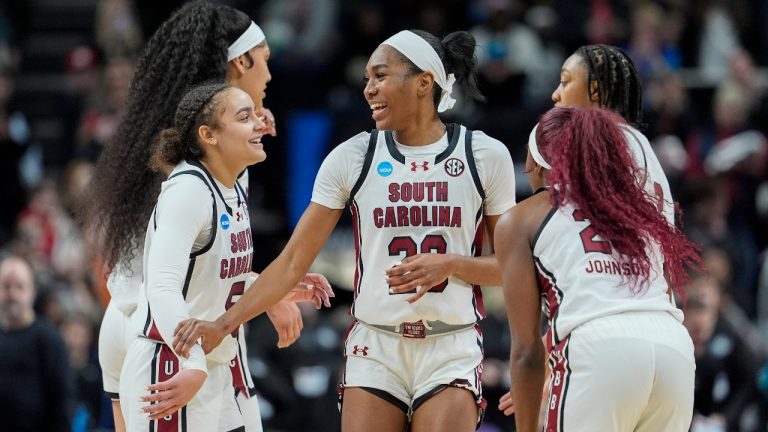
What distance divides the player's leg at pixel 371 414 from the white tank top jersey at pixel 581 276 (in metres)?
0.98

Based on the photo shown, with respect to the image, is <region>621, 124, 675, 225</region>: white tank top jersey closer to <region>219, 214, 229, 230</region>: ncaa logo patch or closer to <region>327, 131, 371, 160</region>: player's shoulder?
<region>327, 131, 371, 160</region>: player's shoulder

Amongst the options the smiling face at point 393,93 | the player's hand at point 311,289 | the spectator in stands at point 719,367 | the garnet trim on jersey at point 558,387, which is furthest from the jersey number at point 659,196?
the spectator in stands at point 719,367

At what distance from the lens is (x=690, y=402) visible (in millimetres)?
4926

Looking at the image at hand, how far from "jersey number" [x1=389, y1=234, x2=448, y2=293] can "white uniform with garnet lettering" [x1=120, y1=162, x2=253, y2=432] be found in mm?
655

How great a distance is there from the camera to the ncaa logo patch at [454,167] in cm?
584

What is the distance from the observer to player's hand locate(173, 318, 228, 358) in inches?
207

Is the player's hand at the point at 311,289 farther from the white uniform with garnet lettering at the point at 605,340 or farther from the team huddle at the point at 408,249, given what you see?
the white uniform with garnet lettering at the point at 605,340

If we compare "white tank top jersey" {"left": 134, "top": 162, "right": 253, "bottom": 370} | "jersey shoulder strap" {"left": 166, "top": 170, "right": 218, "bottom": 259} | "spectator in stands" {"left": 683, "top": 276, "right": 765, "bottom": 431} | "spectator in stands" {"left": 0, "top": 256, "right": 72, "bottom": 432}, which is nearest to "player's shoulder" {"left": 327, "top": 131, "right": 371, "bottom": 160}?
"white tank top jersey" {"left": 134, "top": 162, "right": 253, "bottom": 370}

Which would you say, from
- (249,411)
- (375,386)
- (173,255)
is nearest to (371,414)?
(375,386)

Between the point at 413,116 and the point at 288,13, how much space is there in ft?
30.2

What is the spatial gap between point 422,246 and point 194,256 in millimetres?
1022

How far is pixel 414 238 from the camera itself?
580 centimetres

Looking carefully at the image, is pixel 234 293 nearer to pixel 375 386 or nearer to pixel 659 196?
pixel 375 386

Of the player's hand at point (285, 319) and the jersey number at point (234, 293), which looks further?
the player's hand at point (285, 319)
